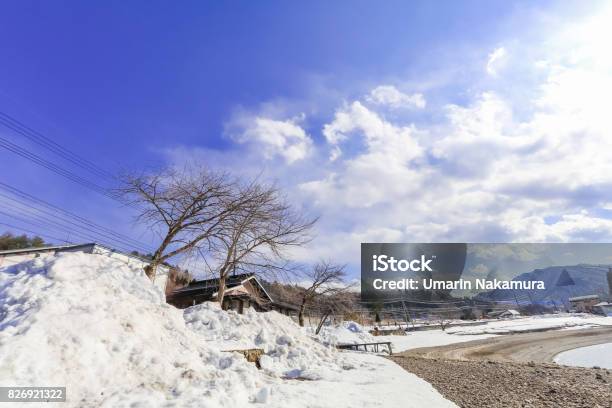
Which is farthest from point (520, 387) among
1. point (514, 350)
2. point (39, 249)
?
point (39, 249)

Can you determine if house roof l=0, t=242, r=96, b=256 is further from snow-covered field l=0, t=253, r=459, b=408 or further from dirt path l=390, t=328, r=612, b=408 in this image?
dirt path l=390, t=328, r=612, b=408

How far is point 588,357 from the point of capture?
22656 mm

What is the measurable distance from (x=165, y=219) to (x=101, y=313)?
7015mm

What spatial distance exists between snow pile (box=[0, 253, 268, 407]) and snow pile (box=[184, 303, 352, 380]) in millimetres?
3008

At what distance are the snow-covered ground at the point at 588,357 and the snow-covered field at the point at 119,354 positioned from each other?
17.9 meters

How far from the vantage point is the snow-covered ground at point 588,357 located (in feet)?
64.8

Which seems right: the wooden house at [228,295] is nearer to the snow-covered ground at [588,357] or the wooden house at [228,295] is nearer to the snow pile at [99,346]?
the snow-covered ground at [588,357]

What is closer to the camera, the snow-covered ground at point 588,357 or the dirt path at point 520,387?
the dirt path at point 520,387

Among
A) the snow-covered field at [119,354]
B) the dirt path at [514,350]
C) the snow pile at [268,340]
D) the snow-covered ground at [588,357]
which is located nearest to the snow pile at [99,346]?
the snow-covered field at [119,354]

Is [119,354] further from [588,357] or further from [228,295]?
[588,357]

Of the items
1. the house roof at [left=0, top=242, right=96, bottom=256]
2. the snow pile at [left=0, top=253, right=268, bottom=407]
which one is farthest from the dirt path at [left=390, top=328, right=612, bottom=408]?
the house roof at [left=0, top=242, right=96, bottom=256]

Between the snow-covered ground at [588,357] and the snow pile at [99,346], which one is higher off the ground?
the snow pile at [99,346]

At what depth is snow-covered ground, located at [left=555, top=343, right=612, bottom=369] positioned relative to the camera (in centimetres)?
1975

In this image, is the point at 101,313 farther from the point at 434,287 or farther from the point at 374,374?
the point at 434,287
